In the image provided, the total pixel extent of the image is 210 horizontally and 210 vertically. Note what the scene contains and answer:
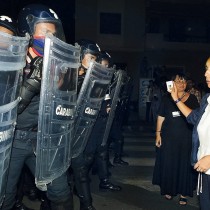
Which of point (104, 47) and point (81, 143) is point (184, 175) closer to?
point (81, 143)

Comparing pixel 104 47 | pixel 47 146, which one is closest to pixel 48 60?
pixel 47 146

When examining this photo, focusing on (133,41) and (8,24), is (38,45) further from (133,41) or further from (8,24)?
(133,41)

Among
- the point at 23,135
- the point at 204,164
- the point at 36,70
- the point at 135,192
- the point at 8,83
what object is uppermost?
the point at 36,70

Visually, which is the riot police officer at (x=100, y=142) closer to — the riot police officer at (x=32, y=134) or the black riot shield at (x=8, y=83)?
the riot police officer at (x=32, y=134)

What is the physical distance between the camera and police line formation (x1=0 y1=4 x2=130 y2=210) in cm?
251

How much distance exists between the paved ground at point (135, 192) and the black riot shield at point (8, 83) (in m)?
2.38

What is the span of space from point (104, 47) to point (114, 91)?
1964cm

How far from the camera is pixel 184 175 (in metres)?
5.37

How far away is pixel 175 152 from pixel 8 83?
3.37m

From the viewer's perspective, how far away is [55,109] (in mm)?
2922

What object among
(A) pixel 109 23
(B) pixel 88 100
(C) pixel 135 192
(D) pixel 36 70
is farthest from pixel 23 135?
(A) pixel 109 23

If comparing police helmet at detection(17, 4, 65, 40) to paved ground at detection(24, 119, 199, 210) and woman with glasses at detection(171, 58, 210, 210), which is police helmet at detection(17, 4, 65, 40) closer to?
woman with glasses at detection(171, 58, 210, 210)

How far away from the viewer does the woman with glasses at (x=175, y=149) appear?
5238mm

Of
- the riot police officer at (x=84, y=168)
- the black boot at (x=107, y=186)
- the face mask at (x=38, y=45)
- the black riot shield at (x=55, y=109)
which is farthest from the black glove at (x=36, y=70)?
the black boot at (x=107, y=186)
